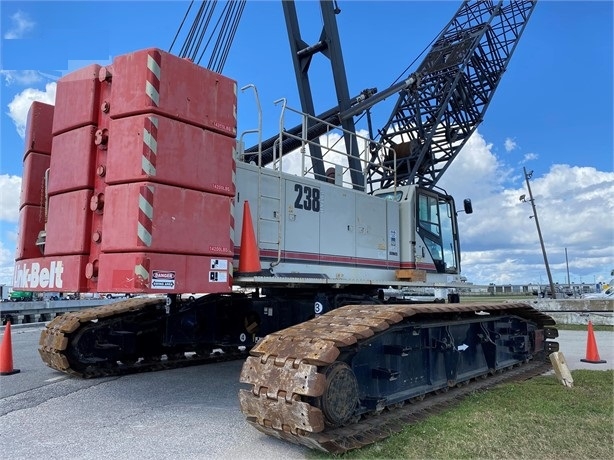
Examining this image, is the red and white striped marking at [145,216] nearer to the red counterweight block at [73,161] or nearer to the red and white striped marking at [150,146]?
the red and white striped marking at [150,146]

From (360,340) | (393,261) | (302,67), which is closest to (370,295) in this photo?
(393,261)

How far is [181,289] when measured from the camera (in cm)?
519

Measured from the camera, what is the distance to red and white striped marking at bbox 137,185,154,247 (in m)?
4.98

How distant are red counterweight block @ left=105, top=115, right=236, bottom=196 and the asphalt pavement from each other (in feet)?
8.35

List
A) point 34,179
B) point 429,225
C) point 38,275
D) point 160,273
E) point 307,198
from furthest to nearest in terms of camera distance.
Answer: point 429,225, point 307,198, point 34,179, point 38,275, point 160,273

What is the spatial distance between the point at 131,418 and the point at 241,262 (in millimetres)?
2130

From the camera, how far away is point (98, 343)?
26.2 feet

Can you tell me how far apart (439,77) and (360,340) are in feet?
54.3

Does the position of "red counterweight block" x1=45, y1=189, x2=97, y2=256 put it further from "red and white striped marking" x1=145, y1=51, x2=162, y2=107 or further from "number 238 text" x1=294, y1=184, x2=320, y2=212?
"number 238 text" x1=294, y1=184, x2=320, y2=212

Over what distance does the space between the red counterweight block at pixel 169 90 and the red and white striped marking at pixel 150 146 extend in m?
0.14

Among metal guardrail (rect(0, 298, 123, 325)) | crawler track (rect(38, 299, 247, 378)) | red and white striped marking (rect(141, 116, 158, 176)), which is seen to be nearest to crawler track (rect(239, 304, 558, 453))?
red and white striped marking (rect(141, 116, 158, 176))

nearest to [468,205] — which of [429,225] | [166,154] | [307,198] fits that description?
[429,225]

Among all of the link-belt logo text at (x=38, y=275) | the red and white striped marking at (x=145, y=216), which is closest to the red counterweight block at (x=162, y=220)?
the red and white striped marking at (x=145, y=216)

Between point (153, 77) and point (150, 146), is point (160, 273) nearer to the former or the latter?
point (150, 146)
